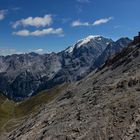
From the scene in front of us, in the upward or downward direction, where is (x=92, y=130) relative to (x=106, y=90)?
downward

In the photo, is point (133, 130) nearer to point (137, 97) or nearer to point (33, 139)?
point (137, 97)

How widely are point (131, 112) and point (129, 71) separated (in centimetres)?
1733

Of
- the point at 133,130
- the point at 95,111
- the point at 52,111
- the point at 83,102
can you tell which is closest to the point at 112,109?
the point at 95,111

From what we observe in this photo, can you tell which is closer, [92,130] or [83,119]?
[92,130]

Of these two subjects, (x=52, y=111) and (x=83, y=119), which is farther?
(x=52, y=111)

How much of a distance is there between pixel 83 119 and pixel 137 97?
8.17 meters

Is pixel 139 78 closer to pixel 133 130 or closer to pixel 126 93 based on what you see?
pixel 126 93

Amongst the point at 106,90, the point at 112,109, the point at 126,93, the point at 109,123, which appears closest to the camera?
the point at 109,123

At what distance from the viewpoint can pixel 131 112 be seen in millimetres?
47375

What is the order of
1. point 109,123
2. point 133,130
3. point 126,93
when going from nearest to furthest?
1. point 133,130
2. point 109,123
3. point 126,93

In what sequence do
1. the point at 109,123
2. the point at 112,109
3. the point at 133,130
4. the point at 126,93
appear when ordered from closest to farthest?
1. the point at 133,130
2. the point at 109,123
3. the point at 112,109
4. the point at 126,93

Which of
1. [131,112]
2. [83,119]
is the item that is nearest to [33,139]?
[83,119]

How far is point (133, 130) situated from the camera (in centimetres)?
4372

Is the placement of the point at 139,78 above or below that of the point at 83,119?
above
